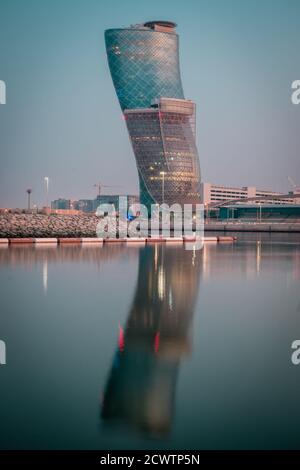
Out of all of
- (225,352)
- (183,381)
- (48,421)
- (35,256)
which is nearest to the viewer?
(48,421)

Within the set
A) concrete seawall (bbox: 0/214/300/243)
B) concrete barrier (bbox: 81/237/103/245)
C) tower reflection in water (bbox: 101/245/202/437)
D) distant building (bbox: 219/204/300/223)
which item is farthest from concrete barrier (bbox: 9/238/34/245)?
distant building (bbox: 219/204/300/223)

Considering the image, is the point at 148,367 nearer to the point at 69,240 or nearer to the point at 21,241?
the point at 21,241

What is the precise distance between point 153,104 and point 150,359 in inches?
6062

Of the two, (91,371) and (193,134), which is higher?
(193,134)

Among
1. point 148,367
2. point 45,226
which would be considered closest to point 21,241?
point 45,226

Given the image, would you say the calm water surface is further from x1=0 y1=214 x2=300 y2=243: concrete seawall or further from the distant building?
the distant building

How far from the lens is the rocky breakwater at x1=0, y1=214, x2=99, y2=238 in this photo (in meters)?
52.0

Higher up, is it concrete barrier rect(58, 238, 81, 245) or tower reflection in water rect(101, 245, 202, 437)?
tower reflection in water rect(101, 245, 202, 437)

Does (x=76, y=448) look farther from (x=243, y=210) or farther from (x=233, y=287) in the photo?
(x=243, y=210)

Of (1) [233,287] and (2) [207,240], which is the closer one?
(1) [233,287]

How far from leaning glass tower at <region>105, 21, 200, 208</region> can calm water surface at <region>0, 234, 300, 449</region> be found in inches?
5618

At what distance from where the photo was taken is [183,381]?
9594mm

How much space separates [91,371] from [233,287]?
11.9 meters

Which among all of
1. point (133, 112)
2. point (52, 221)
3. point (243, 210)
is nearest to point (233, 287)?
point (52, 221)
